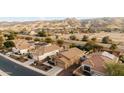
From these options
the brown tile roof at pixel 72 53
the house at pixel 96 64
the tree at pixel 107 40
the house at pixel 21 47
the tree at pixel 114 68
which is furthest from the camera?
the house at pixel 21 47

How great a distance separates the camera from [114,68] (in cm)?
356

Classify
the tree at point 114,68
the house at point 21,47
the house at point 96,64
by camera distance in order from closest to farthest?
the tree at point 114,68
the house at point 96,64
the house at point 21,47

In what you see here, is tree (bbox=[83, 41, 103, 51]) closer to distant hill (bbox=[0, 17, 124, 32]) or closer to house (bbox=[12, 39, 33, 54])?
distant hill (bbox=[0, 17, 124, 32])

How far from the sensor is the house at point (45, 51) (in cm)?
402

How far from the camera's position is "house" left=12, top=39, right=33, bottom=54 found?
4062mm

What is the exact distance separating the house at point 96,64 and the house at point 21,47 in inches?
52.4

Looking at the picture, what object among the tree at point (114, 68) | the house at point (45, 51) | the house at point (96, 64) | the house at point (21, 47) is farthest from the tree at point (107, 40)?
the house at point (21, 47)

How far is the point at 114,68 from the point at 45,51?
1695 mm

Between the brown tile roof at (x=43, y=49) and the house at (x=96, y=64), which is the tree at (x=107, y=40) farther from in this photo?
the brown tile roof at (x=43, y=49)

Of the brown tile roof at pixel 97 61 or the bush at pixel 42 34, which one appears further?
the bush at pixel 42 34

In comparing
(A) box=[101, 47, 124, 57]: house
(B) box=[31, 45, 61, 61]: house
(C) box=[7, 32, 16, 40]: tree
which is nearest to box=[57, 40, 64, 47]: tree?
(B) box=[31, 45, 61, 61]: house
